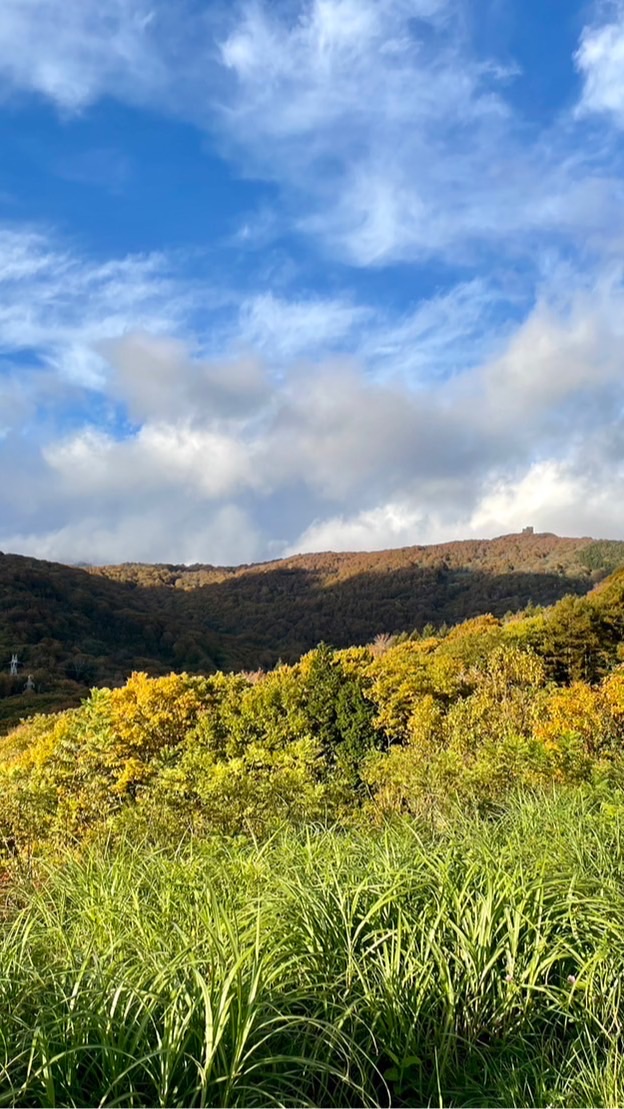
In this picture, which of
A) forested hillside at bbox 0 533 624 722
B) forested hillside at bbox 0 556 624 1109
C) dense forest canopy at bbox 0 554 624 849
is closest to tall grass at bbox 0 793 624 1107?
forested hillside at bbox 0 556 624 1109

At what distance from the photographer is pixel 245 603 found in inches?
2502

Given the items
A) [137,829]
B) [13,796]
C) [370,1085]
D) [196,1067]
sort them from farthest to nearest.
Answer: [13,796]
[137,829]
[370,1085]
[196,1067]

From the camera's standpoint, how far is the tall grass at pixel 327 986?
1859mm

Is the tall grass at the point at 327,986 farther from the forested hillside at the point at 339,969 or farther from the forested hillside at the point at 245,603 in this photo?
the forested hillside at the point at 245,603

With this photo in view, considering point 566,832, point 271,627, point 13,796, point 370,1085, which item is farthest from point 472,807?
point 271,627

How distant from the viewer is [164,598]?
222 ft

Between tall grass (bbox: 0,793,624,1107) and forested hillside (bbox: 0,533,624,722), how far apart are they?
2336cm

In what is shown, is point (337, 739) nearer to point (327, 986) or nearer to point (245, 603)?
point (327, 986)

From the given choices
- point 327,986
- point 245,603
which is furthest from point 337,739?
point 245,603

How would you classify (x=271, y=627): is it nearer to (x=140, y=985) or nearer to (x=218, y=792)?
(x=218, y=792)

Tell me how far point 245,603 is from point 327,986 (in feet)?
202

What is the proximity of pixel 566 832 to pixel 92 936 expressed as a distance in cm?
245

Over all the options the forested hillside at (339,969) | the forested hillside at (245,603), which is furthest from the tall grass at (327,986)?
the forested hillside at (245,603)

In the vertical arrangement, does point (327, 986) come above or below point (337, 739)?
above
